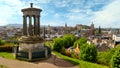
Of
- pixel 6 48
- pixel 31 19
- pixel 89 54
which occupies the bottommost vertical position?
pixel 89 54

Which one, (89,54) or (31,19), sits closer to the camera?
(31,19)

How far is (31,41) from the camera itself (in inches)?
1105

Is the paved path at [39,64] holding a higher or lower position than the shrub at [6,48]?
lower

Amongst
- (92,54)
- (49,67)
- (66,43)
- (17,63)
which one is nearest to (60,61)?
(49,67)

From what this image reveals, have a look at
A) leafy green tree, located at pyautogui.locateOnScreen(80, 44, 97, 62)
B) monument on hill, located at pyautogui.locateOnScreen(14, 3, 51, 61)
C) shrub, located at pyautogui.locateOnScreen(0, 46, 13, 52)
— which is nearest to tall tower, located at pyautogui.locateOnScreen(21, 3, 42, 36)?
monument on hill, located at pyautogui.locateOnScreen(14, 3, 51, 61)

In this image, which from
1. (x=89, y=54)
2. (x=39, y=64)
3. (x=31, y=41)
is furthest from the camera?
(x=89, y=54)

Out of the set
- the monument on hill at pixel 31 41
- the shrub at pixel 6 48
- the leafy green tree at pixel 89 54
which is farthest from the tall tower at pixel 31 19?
the leafy green tree at pixel 89 54

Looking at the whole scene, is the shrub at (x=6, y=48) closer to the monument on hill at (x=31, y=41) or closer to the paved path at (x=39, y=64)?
the monument on hill at (x=31, y=41)

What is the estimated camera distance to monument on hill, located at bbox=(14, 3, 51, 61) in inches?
1035

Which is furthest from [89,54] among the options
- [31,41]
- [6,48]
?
[6,48]

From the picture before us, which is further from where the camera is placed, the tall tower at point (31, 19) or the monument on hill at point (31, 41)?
the tall tower at point (31, 19)

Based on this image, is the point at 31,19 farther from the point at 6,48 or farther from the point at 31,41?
the point at 6,48

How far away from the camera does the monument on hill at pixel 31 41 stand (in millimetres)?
26281

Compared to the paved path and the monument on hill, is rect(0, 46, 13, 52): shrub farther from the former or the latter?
the paved path
